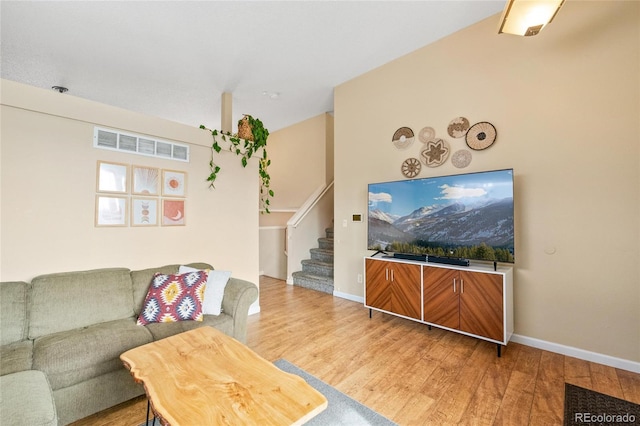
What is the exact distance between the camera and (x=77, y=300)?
2.01m

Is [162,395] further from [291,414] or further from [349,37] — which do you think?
[349,37]

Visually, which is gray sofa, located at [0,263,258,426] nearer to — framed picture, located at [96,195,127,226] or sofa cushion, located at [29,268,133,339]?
sofa cushion, located at [29,268,133,339]

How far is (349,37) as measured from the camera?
3104 mm

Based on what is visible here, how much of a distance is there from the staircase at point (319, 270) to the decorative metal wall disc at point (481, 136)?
2.79 metres

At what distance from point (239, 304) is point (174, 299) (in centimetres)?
52

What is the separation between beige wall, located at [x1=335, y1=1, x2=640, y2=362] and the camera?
217 centimetres

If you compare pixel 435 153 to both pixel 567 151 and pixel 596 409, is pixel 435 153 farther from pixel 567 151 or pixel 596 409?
pixel 596 409

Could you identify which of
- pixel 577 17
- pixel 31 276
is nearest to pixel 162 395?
pixel 31 276

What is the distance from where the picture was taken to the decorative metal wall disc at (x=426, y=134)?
3.22 m

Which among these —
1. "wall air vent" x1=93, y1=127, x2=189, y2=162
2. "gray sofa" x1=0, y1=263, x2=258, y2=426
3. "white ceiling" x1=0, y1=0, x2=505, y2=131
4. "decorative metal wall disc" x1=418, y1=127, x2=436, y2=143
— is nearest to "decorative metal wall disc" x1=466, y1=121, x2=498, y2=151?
"decorative metal wall disc" x1=418, y1=127, x2=436, y2=143

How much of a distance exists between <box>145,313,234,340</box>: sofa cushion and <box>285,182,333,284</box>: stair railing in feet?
8.80

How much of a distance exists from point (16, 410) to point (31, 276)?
1463 millimetres

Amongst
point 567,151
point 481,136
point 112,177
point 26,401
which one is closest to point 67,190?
point 112,177

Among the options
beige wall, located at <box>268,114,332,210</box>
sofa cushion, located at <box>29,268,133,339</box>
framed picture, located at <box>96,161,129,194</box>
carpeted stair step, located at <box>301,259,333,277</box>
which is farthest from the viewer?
beige wall, located at <box>268,114,332,210</box>
